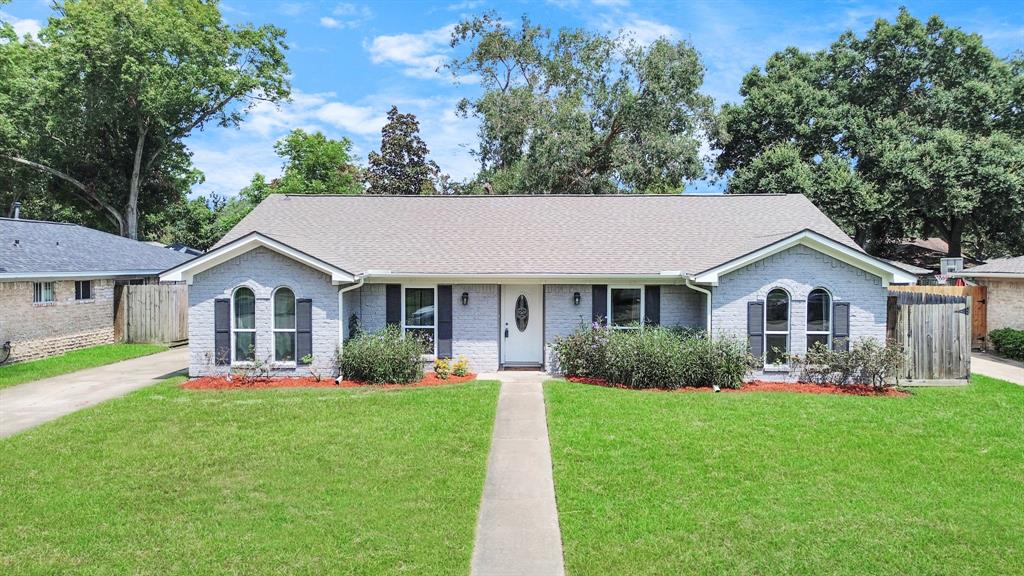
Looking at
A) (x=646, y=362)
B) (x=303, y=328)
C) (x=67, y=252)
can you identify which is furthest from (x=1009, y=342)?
(x=67, y=252)

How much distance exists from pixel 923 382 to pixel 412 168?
35847mm

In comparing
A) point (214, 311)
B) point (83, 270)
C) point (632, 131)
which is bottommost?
point (214, 311)

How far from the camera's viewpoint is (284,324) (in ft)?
43.0

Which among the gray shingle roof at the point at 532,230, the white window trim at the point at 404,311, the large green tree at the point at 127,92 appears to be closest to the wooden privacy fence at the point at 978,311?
the gray shingle roof at the point at 532,230

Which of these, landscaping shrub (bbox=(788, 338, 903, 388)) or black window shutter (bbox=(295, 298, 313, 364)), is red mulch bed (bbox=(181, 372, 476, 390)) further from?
landscaping shrub (bbox=(788, 338, 903, 388))

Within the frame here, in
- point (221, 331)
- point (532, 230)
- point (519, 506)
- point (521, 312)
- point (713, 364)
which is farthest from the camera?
point (532, 230)

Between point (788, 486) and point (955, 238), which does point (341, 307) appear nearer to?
point (788, 486)

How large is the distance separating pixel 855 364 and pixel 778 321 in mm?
1757

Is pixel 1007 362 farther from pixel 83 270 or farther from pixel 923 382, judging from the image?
pixel 83 270

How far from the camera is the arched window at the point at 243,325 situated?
1304 cm

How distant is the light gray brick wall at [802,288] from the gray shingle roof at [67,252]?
18.1 m

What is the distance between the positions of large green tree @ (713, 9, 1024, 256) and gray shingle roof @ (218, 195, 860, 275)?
1117 cm

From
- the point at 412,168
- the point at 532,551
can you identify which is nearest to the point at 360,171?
the point at 412,168

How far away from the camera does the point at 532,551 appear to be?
17.3 ft
